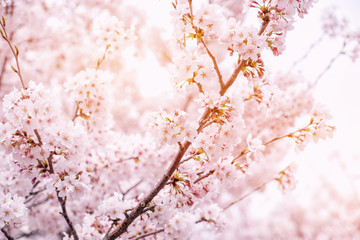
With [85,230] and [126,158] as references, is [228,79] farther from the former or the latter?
[126,158]

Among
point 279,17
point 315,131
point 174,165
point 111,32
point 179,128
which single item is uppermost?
point 111,32

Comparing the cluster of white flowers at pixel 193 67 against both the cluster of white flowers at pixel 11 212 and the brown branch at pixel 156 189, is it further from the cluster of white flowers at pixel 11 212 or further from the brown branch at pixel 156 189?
the cluster of white flowers at pixel 11 212

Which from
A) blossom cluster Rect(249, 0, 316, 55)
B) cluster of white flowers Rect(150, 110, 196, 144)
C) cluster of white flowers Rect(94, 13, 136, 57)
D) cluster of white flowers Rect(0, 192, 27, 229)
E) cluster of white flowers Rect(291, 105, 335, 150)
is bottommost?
cluster of white flowers Rect(0, 192, 27, 229)

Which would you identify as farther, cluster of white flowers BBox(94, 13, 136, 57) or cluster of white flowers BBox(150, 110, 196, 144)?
cluster of white flowers BBox(94, 13, 136, 57)

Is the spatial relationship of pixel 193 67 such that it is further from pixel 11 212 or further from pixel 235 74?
pixel 11 212

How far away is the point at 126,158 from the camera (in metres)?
5.12

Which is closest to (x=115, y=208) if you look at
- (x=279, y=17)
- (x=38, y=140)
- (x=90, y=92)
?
(x=38, y=140)

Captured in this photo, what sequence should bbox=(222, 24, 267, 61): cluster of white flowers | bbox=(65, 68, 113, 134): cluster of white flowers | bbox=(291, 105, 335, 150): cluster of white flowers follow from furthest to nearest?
bbox=(65, 68, 113, 134): cluster of white flowers → bbox=(291, 105, 335, 150): cluster of white flowers → bbox=(222, 24, 267, 61): cluster of white flowers

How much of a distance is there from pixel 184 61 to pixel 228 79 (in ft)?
1.42

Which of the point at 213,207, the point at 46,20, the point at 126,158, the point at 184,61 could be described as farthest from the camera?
the point at 46,20

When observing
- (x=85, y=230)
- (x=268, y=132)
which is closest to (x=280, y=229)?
(x=268, y=132)

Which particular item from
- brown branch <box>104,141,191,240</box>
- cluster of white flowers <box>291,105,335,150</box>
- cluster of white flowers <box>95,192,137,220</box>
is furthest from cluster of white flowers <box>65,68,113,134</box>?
cluster of white flowers <box>291,105,335,150</box>

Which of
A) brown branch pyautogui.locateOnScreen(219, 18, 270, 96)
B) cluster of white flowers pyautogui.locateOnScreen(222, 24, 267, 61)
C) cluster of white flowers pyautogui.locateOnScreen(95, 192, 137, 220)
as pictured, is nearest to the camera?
cluster of white flowers pyautogui.locateOnScreen(222, 24, 267, 61)

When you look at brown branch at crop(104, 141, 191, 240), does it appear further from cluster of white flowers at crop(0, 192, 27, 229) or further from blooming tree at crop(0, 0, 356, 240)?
cluster of white flowers at crop(0, 192, 27, 229)
